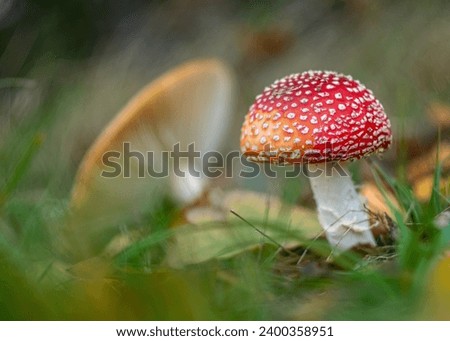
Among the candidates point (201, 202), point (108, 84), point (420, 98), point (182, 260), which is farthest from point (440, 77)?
point (182, 260)

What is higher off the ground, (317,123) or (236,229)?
(317,123)

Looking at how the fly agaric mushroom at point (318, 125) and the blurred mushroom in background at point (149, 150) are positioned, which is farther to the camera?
the blurred mushroom in background at point (149, 150)

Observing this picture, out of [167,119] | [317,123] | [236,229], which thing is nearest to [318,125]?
[317,123]

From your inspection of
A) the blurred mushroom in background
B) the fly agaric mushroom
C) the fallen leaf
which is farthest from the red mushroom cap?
the blurred mushroom in background

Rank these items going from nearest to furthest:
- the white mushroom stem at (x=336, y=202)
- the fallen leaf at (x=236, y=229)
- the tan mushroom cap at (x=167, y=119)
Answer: the fallen leaf at (x=236, y=229) < the white mushroom stem at (x=336, y=202) < the tan mushroom cap at (x=167, y=119)

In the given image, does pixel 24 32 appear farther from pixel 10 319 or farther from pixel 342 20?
pixel 10 319

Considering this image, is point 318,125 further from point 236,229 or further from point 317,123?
point 236,229

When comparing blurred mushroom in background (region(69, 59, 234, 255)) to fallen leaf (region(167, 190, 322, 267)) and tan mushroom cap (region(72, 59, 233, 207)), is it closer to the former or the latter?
tan mushroom cap (region(72, 59, 233, 207))

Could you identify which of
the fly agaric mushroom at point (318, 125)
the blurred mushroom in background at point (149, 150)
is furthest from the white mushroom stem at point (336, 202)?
the blurred mushroom in background at point (149, 150)

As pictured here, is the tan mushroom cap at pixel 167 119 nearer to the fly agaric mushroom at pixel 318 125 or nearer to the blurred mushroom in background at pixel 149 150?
the blurred mushroom in background at pixel 149 150
